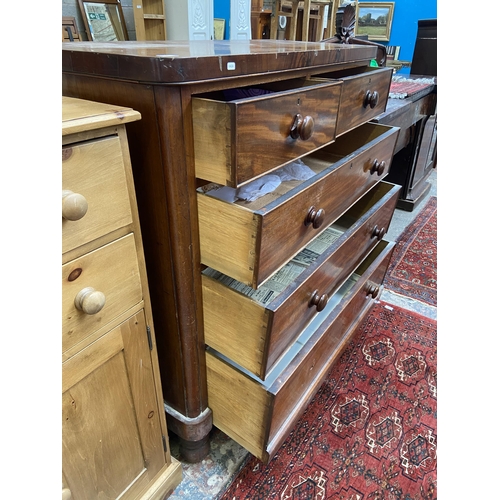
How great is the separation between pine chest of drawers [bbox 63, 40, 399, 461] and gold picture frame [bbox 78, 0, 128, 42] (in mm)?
1934

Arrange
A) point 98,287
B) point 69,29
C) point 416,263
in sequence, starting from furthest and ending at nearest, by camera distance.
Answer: point 69,29
point 416,263
point 98,287

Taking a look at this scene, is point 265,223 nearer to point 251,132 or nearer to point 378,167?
point 251,132

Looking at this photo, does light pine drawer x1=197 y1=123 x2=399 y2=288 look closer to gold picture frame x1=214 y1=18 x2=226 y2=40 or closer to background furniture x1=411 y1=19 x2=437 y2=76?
background furniture x1=411 y1=19 x2=437 y2=76

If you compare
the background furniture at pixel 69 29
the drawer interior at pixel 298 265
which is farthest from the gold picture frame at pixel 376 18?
the drawer interior at pixel 298 265

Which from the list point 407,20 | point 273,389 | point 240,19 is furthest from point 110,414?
point 407,20

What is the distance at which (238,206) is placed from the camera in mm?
596

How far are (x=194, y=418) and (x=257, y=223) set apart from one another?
1.82 ft

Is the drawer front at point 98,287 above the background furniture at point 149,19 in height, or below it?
below

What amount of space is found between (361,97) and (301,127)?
1.09 ft

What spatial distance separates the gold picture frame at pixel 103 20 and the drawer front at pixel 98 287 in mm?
2351

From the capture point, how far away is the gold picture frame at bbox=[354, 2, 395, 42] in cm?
492

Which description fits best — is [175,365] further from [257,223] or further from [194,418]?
[257,223]

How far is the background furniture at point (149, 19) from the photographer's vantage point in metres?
2.52

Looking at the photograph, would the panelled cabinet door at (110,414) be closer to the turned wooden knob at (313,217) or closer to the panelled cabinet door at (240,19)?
the turned wooden knob at (313,217)
